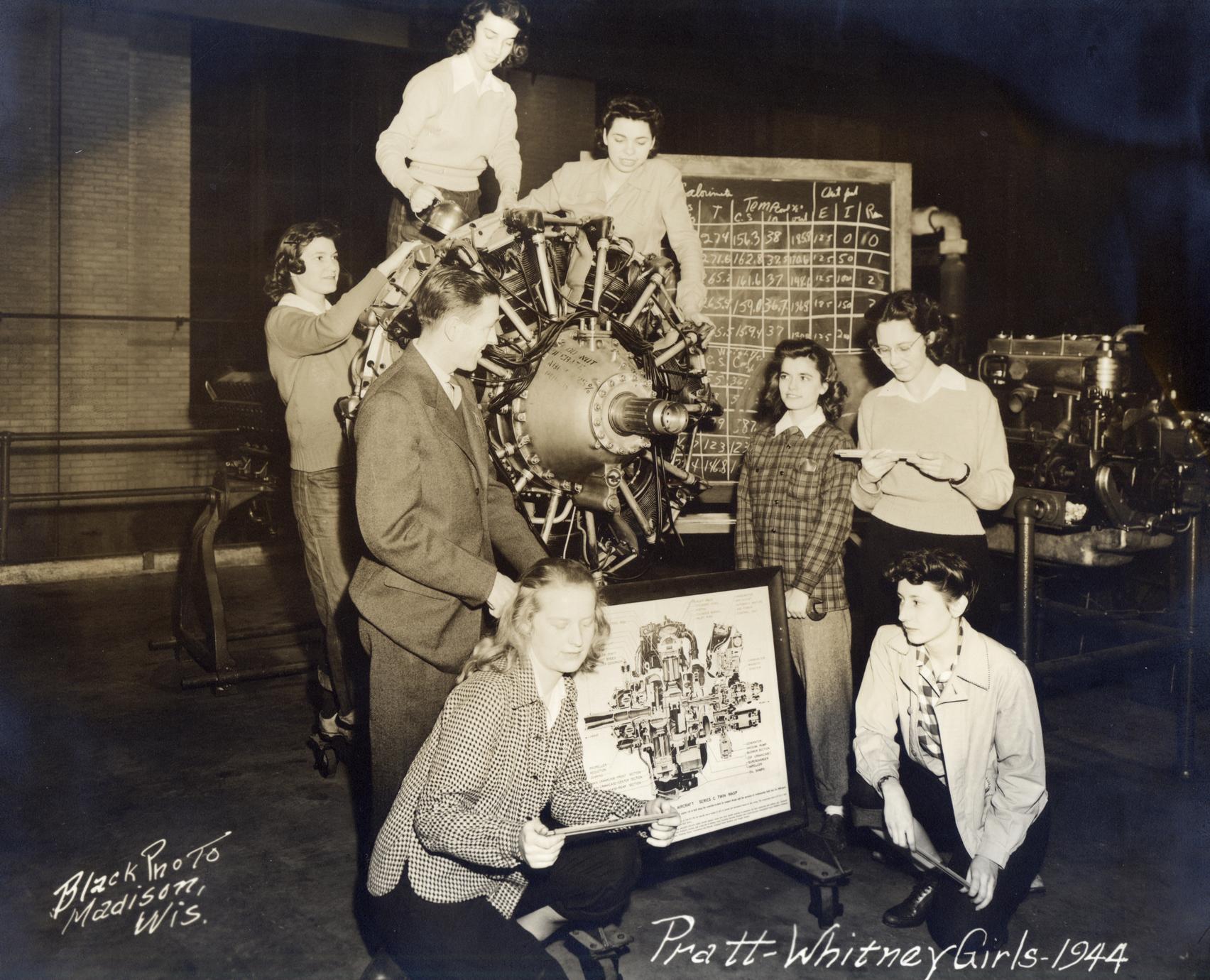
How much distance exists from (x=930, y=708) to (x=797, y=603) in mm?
533

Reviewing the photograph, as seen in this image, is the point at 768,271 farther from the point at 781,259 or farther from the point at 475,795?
the point at 475,795

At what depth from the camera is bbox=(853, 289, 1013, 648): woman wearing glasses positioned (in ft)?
11.2

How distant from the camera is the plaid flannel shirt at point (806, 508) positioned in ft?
10.6

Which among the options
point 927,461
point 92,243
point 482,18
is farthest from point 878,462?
point 92,243

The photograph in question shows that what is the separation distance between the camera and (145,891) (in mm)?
3035

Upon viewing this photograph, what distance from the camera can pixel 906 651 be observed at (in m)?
2.88

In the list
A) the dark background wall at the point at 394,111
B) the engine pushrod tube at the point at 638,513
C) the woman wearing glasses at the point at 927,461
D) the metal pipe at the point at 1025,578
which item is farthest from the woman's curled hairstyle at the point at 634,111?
the dark background wall at the point at 394,111

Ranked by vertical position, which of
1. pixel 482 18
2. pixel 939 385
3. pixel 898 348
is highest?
pixel 482 18

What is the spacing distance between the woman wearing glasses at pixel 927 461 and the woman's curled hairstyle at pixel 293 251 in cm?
206

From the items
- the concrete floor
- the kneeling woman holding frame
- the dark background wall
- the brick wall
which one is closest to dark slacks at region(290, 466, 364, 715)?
the concrete floor

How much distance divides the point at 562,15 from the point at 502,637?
7208 mm

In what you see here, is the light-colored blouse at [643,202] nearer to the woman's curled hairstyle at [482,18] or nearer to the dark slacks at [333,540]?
the woman's curled hairstyle at [482,18]

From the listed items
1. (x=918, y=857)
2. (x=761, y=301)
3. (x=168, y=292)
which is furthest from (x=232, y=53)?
(x=918, y=857)

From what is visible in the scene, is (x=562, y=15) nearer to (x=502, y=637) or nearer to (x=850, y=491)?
(x=850, y=491)
